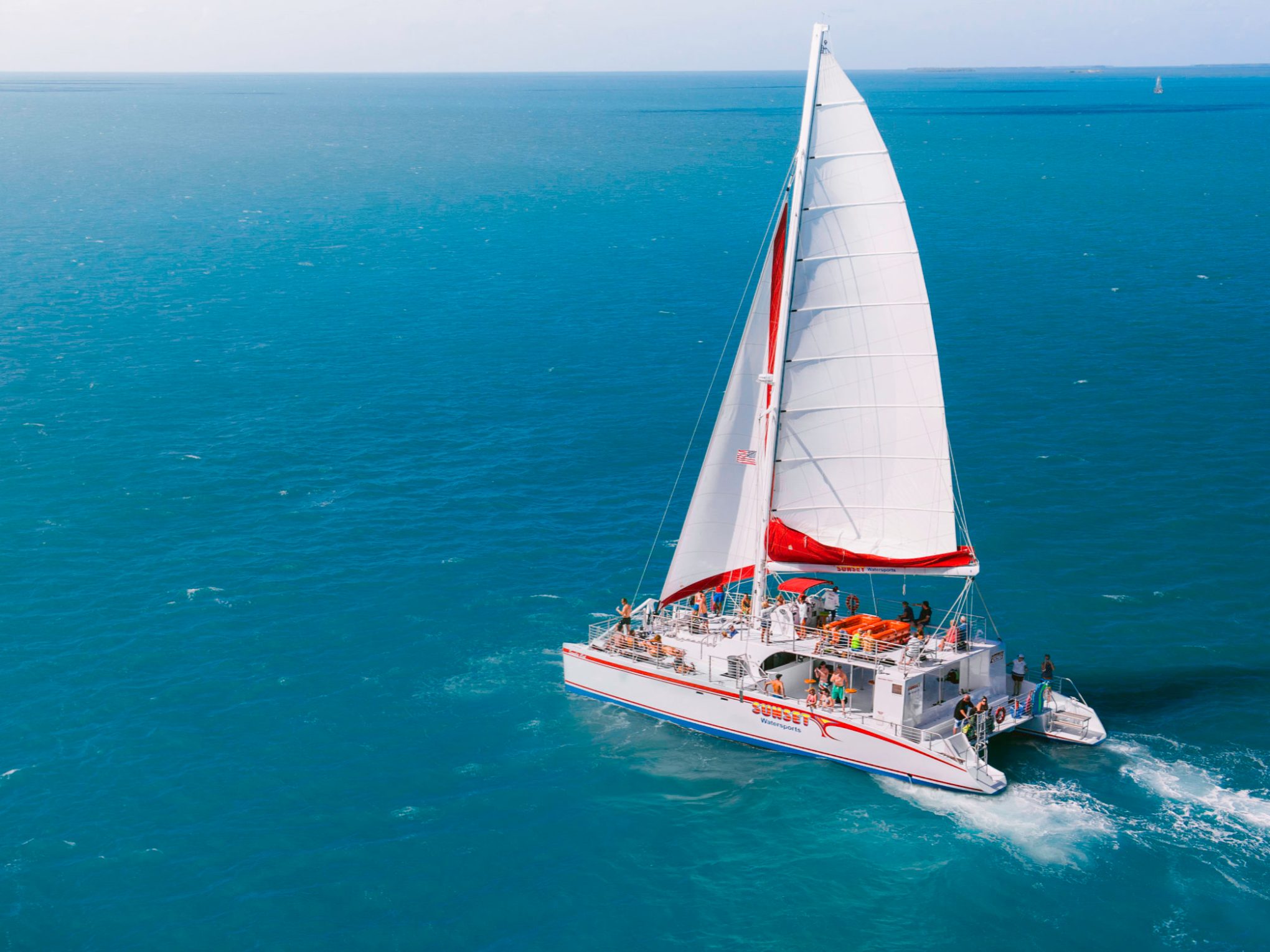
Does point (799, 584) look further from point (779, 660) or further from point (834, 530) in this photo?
point (834, 530)

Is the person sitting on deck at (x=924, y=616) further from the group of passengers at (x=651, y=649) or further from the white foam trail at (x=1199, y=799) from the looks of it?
the group of passengers at (x=651, y=649)

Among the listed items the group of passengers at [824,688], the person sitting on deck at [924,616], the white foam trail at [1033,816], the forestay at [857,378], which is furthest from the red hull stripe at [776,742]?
the forestay at [857,378]

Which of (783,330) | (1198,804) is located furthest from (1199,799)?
(783,330)

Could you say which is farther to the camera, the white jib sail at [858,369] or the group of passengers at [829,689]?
the group of passengers at [829,689]

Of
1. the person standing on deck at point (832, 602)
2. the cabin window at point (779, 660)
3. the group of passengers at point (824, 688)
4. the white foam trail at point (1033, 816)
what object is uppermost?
the person standing on deck at point (832, 602)

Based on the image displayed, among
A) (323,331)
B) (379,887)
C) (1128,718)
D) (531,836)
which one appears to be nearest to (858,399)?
(1128,718)

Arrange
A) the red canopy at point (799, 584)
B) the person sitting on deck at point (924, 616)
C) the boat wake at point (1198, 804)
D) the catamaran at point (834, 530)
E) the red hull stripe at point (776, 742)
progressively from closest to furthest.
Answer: the boat wake at point (1198, 804) < the red hull stripe at point (776, 742) < the catamaran at point (834, 530) < the person sitting on deck at point (924, 616) < the red canopy at point (799, 584)
